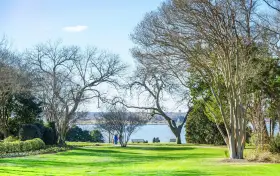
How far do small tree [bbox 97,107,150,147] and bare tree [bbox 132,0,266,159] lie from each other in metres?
18.5

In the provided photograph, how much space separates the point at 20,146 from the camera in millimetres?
27219

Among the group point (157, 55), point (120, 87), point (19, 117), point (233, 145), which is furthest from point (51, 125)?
point (233, 145)

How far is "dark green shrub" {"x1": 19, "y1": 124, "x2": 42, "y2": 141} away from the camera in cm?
3081

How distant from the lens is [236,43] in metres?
20.8

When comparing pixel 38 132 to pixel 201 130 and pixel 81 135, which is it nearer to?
pixel 201 130

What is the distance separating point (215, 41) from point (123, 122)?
74.0ft

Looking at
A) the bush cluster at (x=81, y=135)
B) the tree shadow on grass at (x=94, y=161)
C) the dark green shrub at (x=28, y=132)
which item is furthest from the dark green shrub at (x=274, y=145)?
the bush cluster at (x=81, y=135)

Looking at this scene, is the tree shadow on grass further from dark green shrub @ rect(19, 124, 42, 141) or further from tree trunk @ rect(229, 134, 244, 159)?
dark green shrub @ rect(19, 124, 42, 141)

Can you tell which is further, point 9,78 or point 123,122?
point 123,122

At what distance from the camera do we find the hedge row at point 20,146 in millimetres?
25669

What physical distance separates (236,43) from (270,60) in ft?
13.2

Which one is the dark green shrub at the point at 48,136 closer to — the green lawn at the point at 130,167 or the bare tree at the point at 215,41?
the green lawn at the point at 130,167

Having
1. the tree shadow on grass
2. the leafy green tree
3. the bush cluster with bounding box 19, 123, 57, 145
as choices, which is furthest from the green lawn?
the leafy green tree

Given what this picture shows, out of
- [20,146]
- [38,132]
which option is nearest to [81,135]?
[38,132]
